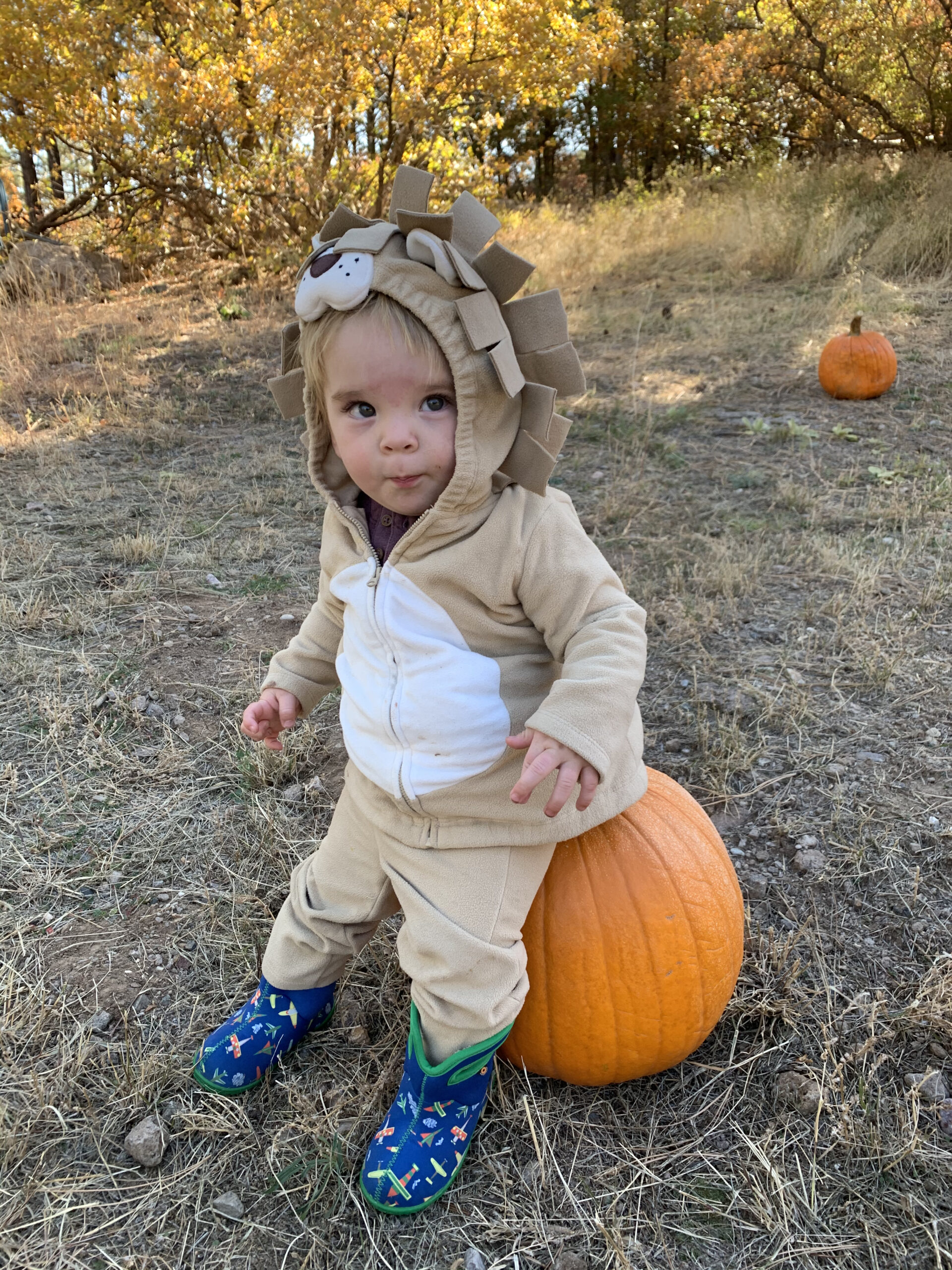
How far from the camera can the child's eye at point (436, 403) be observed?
1.61 meters

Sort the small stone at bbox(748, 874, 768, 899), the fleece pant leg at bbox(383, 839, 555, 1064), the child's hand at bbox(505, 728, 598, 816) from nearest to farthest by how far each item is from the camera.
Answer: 1. the child's hand at bbox(505, 728, 598, 816)
2. the fleece pant leg at bbox(383, 839, 555, 1064)
3. the small stone at bbox(748, 874, 768, 899)

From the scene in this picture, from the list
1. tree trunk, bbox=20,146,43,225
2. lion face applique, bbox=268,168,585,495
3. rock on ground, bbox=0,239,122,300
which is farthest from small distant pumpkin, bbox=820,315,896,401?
tree trunk, bbox=20,146,43,225

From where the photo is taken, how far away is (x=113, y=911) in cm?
233

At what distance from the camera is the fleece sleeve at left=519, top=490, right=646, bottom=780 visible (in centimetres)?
147

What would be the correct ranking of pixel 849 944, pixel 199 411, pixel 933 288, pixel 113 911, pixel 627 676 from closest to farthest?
pixel 627 676 < pixel 849 944 < pixel 113 911 < pixel 199 411 < pixel 933 288

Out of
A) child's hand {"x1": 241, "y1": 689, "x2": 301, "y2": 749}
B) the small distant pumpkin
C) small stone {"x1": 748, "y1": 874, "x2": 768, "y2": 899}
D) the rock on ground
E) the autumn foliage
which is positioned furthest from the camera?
the rock on ground

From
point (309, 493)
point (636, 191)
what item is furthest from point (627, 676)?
point (636, 191)

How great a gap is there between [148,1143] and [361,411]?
4.79 ft

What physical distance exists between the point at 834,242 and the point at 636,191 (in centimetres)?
620

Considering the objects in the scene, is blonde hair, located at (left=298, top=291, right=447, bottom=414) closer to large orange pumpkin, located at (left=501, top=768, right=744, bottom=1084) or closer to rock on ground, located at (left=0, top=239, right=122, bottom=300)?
large orange pumpkin, located at (left=501, top=768, right=744, bottom=1084)

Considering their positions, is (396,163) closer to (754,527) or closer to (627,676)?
(754,527)

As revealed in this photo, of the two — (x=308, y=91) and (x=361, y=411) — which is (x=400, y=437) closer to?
(x=361, y=411)

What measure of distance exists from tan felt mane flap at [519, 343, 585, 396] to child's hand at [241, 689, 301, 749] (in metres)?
0.91

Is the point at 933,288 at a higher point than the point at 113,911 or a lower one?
higher
